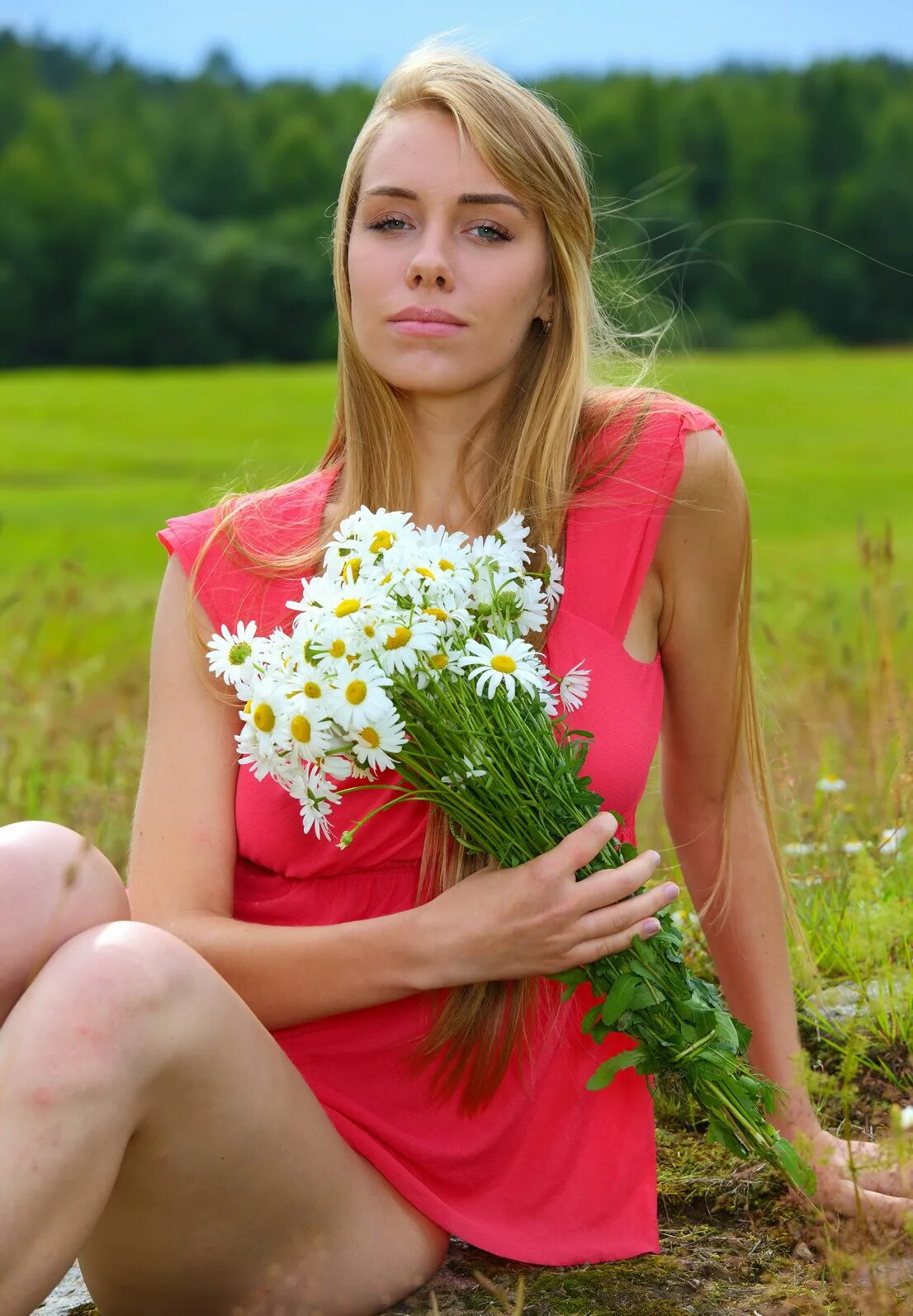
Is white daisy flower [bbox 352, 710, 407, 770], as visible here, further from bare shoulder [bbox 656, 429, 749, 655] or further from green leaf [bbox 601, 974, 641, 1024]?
bare shoulder [bbox 656, 429, 749, 655]

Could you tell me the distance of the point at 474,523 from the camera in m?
2.27

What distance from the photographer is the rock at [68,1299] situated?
2.18 m

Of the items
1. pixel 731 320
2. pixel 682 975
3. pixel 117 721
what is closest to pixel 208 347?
pixel 731 320

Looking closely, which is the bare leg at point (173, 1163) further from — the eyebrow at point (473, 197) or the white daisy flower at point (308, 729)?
the eyebrow at point (473, 197)

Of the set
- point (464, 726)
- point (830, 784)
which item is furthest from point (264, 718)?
point (830, 784)

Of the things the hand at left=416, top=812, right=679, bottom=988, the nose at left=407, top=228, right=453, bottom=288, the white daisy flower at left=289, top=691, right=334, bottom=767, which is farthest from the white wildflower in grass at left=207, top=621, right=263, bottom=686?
the nose at left=407, top=228, right=453, bottom=288

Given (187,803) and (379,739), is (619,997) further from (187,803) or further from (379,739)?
(187,803)

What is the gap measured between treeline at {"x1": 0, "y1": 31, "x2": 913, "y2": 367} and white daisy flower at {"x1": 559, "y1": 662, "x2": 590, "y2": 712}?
33.5 meters

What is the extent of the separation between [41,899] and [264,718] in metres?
0.37

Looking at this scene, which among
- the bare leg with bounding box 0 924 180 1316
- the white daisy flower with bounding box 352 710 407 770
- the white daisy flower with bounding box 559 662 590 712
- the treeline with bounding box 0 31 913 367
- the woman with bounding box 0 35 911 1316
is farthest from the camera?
the treeline with bounding box 0 31 913 367

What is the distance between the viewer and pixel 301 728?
1641mm

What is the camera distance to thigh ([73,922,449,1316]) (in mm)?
1685

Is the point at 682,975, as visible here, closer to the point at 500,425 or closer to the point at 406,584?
the point at 406,584

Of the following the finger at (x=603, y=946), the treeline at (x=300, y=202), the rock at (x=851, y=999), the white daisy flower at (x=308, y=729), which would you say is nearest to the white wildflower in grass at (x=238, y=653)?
the white daisy flower at (x=308, y=729)
